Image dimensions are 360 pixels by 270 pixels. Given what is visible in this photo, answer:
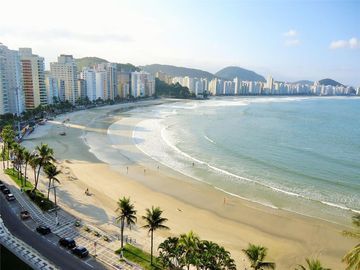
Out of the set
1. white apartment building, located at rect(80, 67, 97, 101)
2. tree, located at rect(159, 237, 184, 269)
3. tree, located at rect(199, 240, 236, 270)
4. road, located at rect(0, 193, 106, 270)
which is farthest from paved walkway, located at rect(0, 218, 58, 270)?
white apartment building, located at rect(80, 67, 97, 101)

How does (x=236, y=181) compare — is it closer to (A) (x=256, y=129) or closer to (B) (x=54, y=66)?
(A) (x=256, y=129)

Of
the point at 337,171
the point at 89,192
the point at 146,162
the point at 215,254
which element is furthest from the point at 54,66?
the point at 215,254

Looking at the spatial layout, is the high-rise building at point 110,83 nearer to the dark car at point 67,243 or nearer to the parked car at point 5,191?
the parked car at point 5,191

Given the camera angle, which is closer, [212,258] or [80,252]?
[212,258]

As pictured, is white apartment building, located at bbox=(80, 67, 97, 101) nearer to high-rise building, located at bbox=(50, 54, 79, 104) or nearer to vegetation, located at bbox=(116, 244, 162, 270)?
high-rise building, located at bbox=(50, 54, 79, 104)

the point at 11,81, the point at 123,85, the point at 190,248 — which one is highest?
the point at 123,85

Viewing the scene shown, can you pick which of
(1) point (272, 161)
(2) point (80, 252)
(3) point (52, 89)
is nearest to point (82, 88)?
(3) point (52, 89)

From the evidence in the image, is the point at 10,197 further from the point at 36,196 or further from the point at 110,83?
the point at 110,83
